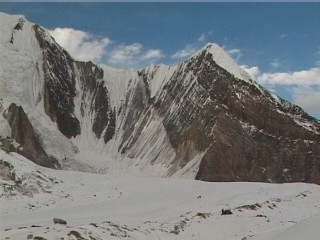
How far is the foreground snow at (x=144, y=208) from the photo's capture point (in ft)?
46.0

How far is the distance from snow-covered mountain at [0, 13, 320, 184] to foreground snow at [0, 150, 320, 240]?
1385 inches

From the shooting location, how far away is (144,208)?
69.3 feet

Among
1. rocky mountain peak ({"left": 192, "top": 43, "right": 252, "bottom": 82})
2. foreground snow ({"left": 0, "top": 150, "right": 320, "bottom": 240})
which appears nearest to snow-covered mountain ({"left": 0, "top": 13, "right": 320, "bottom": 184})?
rocky mountain peak ({"left": 192, "top": 43, "right": 252, "bottom": 82})

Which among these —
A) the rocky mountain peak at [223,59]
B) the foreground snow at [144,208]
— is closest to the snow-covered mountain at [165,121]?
the rocky mountain peak at [223,59]

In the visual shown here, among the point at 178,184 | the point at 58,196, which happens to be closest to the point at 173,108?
the point at 178,184

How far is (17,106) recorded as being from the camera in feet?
195

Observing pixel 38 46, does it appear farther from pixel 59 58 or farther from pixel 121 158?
pixel 121 158

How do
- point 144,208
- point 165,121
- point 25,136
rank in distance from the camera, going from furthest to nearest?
1. point 165,121
2. point 25,136
3. point 144,208

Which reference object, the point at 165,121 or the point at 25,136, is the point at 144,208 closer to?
the point at 25,136

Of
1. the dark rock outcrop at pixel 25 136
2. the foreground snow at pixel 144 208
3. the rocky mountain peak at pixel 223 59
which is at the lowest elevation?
the foreground snow at pixel 144 208

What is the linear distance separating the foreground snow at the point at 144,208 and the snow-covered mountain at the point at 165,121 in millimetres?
35186

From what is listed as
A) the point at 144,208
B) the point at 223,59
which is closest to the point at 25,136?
the point at 223,59

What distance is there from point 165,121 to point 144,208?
57.2 m

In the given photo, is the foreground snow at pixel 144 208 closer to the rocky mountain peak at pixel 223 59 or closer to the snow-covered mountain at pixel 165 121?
the snow-covered mountain at pixel 165 121
